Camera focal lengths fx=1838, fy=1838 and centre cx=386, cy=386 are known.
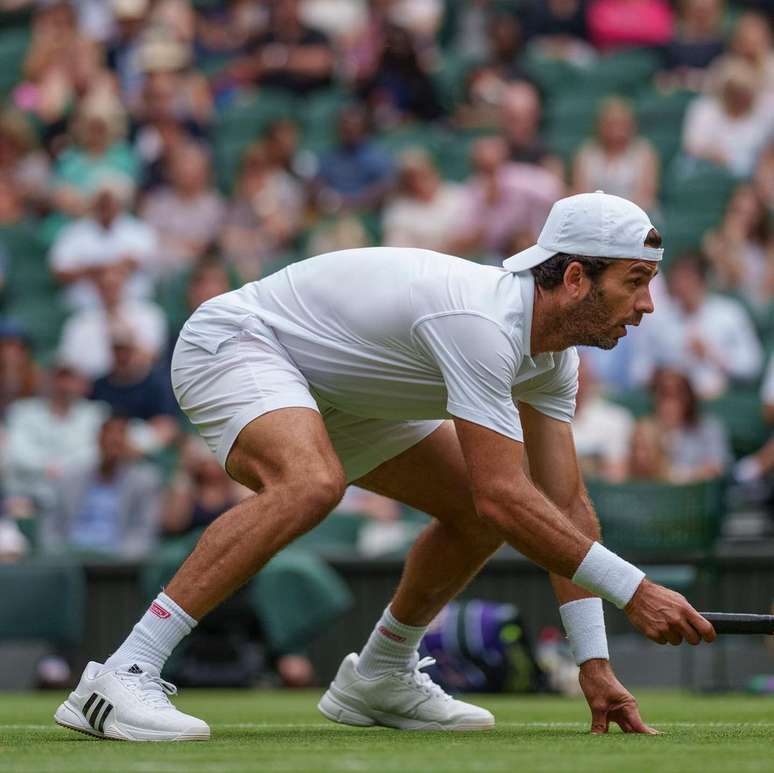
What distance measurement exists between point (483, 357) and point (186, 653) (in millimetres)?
5239

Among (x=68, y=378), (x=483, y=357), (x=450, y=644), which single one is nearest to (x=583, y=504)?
(x=483, y=357)

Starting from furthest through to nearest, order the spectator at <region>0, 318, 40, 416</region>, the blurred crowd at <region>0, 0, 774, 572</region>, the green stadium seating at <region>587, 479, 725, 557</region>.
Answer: the spectator at <region>0, 318, 40, 416</region>, the blurred crowd at <region>0, 0, 774, 572</region>, the green stadium seating at <region>587, 479, 725, 557</region>

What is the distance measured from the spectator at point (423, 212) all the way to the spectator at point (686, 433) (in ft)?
8.84

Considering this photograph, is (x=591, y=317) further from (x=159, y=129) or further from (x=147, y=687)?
(x=159, y=129)

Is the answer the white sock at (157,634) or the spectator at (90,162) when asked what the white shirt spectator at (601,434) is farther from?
the white sock at (157,634)

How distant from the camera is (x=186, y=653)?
31.8ft

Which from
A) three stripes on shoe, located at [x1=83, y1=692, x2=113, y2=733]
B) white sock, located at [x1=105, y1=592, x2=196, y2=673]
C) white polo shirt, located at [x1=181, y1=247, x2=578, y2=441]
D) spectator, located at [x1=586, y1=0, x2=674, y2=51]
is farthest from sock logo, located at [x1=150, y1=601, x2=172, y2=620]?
spectator, located at [x1=586, y1=0, x2=674, y2=51]

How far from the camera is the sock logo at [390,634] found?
18.5ft

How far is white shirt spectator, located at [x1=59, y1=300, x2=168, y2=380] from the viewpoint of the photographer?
12.5 meters

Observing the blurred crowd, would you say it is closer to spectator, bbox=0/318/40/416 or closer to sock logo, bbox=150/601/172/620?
spectator, bbox=0/318/40/416

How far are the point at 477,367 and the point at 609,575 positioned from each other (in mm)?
639

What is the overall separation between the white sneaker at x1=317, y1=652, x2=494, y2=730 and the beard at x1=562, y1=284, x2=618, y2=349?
4.25ft

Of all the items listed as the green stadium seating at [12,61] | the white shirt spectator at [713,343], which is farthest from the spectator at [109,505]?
the green stadium seating at [12,61]

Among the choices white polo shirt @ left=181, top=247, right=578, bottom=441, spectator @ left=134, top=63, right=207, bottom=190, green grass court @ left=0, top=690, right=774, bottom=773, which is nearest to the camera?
green grass court @ left=0, top=690, right=774, bottom=773
